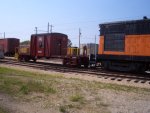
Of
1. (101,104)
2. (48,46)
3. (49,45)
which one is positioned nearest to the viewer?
(101,104)

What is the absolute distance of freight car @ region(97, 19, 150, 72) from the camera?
64.6 feet

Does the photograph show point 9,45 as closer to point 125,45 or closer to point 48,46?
point 48,46

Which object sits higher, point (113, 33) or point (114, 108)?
point (113, 33)

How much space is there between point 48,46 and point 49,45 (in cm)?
22

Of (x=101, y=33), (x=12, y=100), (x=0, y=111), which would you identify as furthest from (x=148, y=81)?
(x=0, y=111)

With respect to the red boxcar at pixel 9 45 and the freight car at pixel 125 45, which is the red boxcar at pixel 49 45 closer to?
the freight car at pixel 125 45

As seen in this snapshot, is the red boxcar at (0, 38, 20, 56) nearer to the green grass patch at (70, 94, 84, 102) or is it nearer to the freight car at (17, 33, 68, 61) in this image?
the freight car at (17, 33, 68, 61)

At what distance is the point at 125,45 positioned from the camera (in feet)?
68.0

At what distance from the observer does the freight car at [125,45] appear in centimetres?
1970

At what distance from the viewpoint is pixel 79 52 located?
26.2 m

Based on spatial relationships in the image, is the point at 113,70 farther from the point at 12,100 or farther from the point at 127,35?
the point at 12,100

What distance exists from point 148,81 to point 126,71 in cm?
422

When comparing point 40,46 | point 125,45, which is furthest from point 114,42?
point 40,46

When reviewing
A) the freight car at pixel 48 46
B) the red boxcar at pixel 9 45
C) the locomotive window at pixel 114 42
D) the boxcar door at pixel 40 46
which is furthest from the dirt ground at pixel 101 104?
the red boxcar at pixel 9 45
